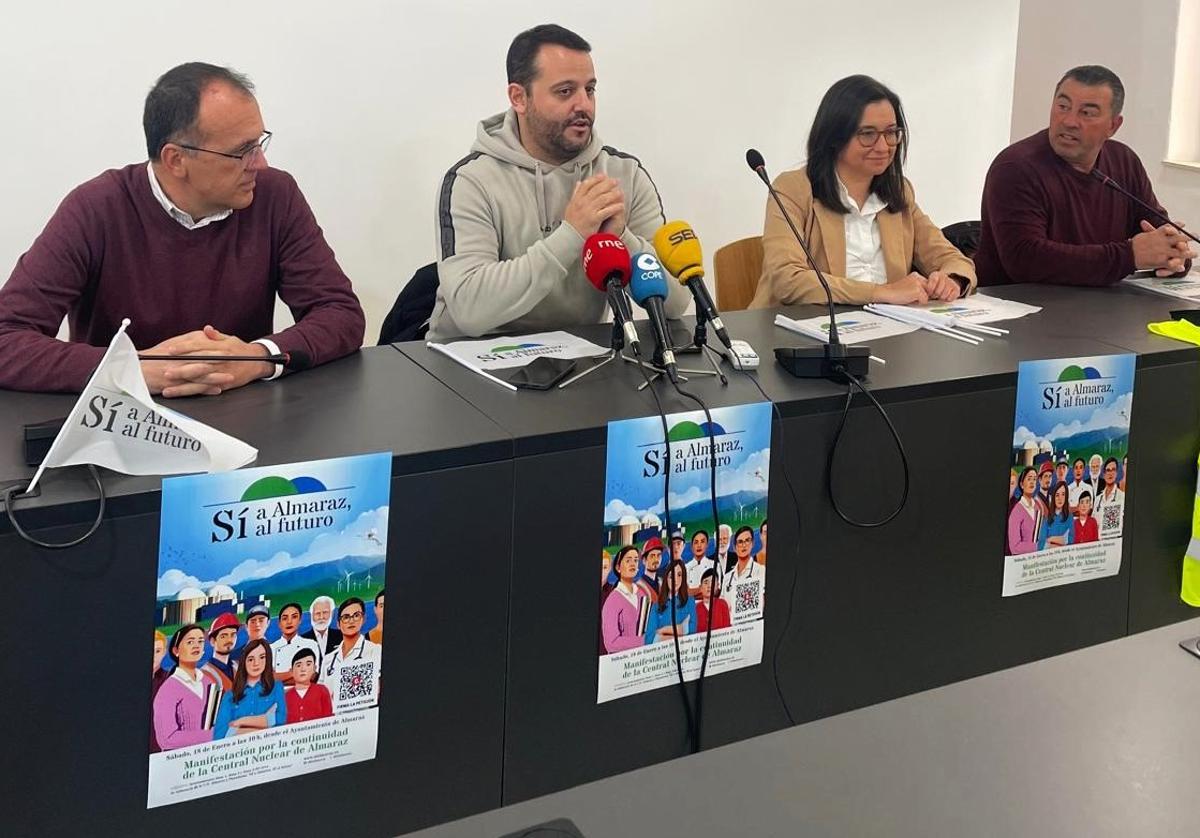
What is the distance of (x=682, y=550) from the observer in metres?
1.68

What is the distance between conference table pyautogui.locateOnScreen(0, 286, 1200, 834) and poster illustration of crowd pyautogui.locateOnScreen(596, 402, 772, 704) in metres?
0.03

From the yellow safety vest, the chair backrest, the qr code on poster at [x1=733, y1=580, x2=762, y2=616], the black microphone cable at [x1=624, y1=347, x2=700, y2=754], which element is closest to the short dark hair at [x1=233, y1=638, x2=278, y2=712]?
the black microphone cable at [x1=624, y1=347, x2=700, y2=754]

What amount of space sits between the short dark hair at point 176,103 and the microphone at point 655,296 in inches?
28.0

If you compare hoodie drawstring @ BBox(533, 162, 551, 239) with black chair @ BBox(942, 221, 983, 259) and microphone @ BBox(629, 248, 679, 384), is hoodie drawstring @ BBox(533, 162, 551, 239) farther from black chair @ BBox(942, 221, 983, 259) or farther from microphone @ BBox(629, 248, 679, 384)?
black chair @ BBox(942, 221, 983, 259)

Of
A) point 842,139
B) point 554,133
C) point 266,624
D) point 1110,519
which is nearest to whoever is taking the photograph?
point 266,624

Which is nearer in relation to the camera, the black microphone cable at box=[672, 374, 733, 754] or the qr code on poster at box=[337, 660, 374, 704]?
the qr code on poster at box=[337, 660, 374, 704]

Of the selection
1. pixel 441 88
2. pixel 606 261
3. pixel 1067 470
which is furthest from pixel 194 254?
pixel 441 88

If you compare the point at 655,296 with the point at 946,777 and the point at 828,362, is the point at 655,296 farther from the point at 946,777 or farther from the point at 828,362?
the point at 946,777

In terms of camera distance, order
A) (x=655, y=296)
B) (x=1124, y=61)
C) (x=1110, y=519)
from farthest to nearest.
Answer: (x=1124, y=61) < (x=1110, y=519) < (x=655, y=296)

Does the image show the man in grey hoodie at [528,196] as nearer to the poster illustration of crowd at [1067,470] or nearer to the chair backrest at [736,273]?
the chair backrest at [736,273]

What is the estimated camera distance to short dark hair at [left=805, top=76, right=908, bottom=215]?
2566 millimetres

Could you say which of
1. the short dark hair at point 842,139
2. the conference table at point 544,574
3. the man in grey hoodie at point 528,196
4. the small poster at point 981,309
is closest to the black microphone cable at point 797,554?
the conference table at point 544,574

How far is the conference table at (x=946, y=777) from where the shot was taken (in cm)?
60

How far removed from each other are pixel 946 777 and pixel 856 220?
2.15m
